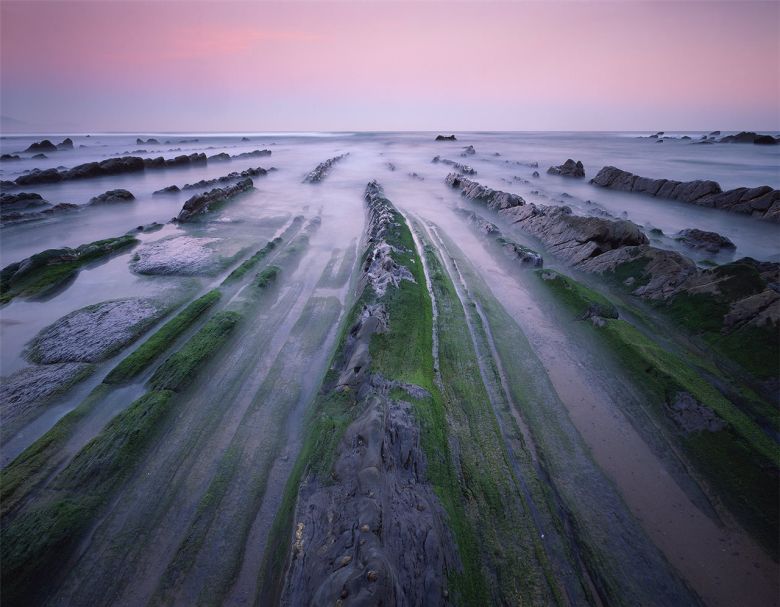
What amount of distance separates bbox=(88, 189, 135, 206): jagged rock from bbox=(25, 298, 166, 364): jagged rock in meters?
20.0

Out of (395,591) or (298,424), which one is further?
(298,424)

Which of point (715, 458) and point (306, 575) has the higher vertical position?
point (306, 575)

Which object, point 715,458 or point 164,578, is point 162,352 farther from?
point 715,458

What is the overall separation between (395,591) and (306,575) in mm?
1225

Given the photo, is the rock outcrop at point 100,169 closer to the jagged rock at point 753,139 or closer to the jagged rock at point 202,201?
the jagged rock at point 202,201

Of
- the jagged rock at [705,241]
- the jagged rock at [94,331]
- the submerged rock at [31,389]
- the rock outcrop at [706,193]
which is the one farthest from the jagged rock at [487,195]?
the submerged rock at [31,389]

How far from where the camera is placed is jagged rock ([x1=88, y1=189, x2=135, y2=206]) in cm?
2642

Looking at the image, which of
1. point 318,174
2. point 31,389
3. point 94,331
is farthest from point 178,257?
point 318,174

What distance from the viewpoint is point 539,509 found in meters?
6.05

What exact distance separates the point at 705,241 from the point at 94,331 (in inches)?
1027

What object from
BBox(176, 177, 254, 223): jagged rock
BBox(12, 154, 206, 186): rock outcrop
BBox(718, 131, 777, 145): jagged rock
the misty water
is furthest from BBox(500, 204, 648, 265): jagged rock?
BBox(718, 131, 777, 145): jagged rock

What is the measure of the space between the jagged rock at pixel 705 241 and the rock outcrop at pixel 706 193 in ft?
23.8

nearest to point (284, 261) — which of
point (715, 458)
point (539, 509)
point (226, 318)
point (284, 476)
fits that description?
point (226, 318)

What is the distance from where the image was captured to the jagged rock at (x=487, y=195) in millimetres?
24192
